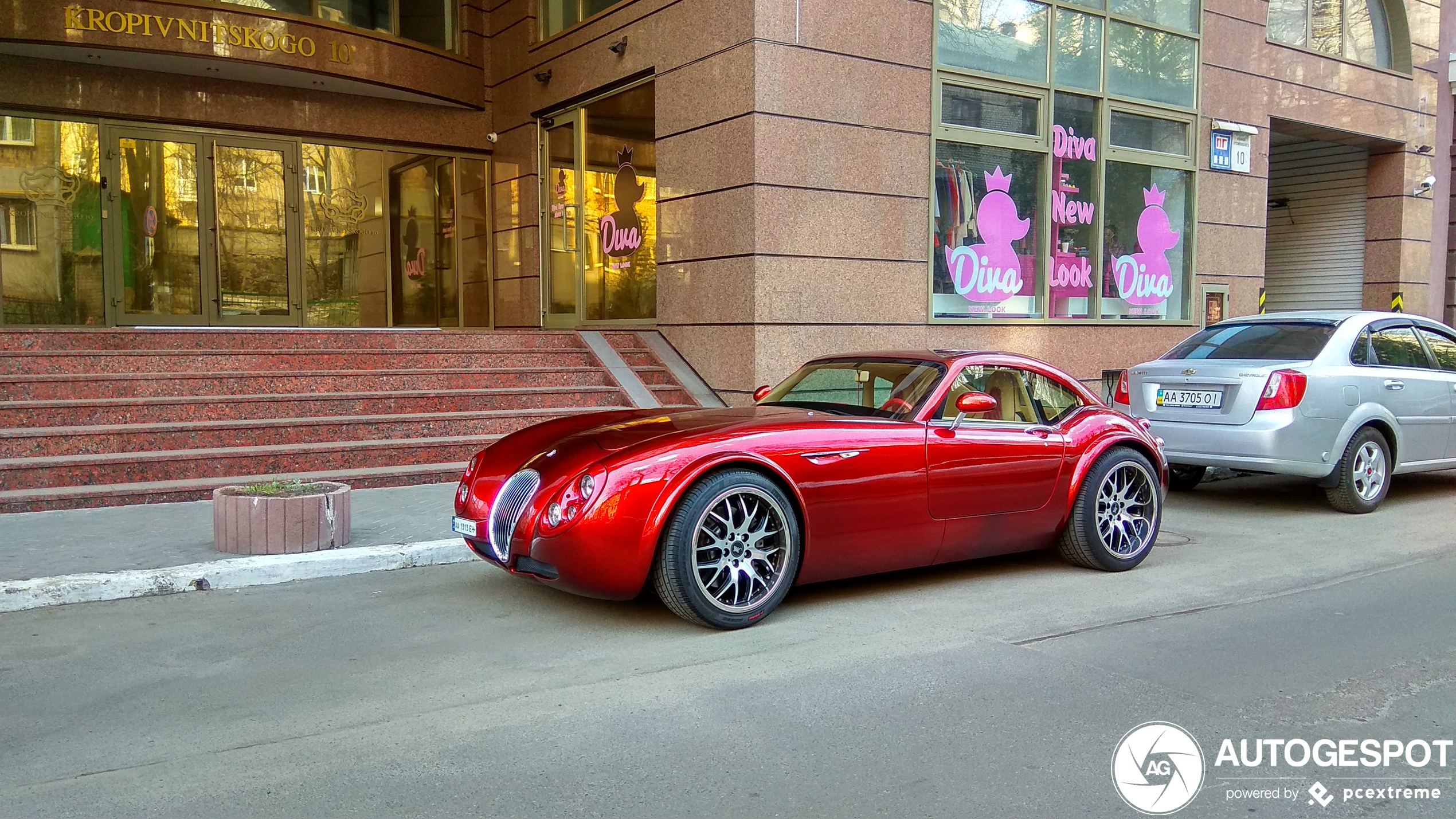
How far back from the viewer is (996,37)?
12719 mm

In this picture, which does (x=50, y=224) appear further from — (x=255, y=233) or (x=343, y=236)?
(x=343, y=236)

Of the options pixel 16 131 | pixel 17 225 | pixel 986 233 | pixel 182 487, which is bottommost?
pixel 182 487

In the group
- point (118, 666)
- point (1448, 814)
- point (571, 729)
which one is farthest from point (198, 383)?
point (1448, 814)

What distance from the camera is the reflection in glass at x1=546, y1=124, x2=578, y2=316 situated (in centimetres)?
1448

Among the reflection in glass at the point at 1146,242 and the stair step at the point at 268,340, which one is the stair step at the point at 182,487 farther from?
the reflection in glass at the point at 1146,242

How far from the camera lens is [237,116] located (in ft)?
48.9

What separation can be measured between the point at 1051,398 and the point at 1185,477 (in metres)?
4.13

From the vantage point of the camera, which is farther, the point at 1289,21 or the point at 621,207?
the point at 1289,21

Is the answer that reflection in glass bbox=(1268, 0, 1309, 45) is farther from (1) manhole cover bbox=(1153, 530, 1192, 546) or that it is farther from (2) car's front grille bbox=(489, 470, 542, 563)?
(2) car's front grille bbox=(489, 470, 542, 563)

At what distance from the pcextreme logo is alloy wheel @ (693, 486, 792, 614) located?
75.9 inches

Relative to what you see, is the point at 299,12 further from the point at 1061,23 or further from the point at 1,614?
the point at 1,614

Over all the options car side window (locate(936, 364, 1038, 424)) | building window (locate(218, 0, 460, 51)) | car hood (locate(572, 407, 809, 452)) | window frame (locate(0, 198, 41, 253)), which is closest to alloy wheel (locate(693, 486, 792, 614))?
car hood (locate(572, 407, 809, 452))

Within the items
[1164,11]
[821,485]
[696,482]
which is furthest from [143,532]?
[1164,11]

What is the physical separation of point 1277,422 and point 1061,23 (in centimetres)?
709
